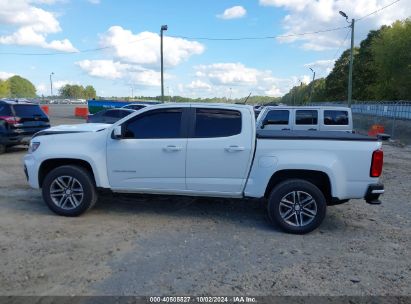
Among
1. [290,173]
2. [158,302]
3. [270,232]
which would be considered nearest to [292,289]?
[158,302]

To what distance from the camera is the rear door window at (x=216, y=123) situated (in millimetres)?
6137

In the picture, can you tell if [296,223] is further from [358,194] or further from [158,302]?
[158,302]

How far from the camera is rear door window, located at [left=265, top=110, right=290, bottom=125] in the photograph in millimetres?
13836

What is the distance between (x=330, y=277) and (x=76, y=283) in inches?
103

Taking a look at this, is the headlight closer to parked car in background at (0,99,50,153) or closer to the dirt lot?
the dirt lot

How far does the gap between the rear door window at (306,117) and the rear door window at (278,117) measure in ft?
1.05

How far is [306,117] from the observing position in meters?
13.8

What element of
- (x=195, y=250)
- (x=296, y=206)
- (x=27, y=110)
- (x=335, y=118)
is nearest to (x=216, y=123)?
(x=296, y=206)

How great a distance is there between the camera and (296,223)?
5.89 meters

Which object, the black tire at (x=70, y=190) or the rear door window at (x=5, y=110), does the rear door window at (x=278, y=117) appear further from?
the black tire at (x=70, y=190)

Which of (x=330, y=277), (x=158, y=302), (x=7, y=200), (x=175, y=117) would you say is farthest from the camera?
(x=7, y=200)

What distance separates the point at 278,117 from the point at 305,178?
8034 mm

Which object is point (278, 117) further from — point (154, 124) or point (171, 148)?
point (171, 148)

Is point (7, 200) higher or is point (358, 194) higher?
point (358, 194)
